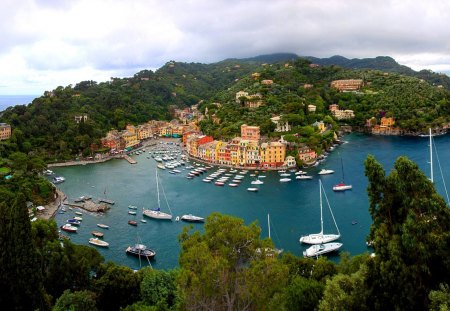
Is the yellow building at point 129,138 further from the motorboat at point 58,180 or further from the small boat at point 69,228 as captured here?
the small boat at point 69,228

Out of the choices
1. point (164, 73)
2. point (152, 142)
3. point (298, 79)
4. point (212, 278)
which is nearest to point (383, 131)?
point (298, 79)

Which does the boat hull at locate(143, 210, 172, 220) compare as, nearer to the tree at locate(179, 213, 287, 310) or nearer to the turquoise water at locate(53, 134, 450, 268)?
the turquoise water at locate(53, 134, 450, 268)

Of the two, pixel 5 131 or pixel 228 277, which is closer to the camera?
pixel 228 277

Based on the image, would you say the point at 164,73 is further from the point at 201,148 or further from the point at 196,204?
the point at 196,204

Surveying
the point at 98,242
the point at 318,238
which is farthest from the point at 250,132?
the point at 98,242

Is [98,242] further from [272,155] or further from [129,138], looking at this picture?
[129,138]

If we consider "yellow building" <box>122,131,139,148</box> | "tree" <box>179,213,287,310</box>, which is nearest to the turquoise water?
"yellow building" <box>122,131,139,148</box>
